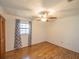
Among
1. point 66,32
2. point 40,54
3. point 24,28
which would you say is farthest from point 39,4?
point 66,32

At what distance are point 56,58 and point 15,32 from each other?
2751 mm

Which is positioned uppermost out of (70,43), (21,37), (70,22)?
(70,22)

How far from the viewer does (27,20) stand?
5.28 m

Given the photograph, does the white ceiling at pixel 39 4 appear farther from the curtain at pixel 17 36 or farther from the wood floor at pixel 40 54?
the wood floor at pixel 40 54

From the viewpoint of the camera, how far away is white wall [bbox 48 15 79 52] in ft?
14.3

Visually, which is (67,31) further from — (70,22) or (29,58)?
(29,58)

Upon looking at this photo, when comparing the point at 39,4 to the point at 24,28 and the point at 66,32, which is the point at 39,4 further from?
the point at 66,32

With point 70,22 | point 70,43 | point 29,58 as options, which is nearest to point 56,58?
point 29,58

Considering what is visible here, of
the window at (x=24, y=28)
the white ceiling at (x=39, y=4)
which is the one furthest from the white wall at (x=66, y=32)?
the window at (x=24, y=28)

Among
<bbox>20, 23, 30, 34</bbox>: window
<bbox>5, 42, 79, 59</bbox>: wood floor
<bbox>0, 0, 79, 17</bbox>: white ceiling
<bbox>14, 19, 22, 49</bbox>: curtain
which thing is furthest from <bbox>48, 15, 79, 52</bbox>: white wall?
<bbox>14, 19, 22, 49</bbox>: curtain

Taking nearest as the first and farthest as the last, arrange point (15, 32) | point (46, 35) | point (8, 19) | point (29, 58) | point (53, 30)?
point (29, 58) < point (8, 19) < point (15, 32) < point (53, 30) < point (46, 35)

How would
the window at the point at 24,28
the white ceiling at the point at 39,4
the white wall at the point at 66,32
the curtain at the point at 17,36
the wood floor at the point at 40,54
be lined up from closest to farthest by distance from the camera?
the white ceiling at the point at 39,4
the wood floor at the point at 40,54
the white wall at the point at 66,32
the curtain at the point at 17,36
the window at the point at 24,28

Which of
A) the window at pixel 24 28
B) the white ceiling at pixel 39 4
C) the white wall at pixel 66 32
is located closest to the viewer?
the white ceiling at pixel 39 4

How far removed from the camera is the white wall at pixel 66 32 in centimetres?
436
